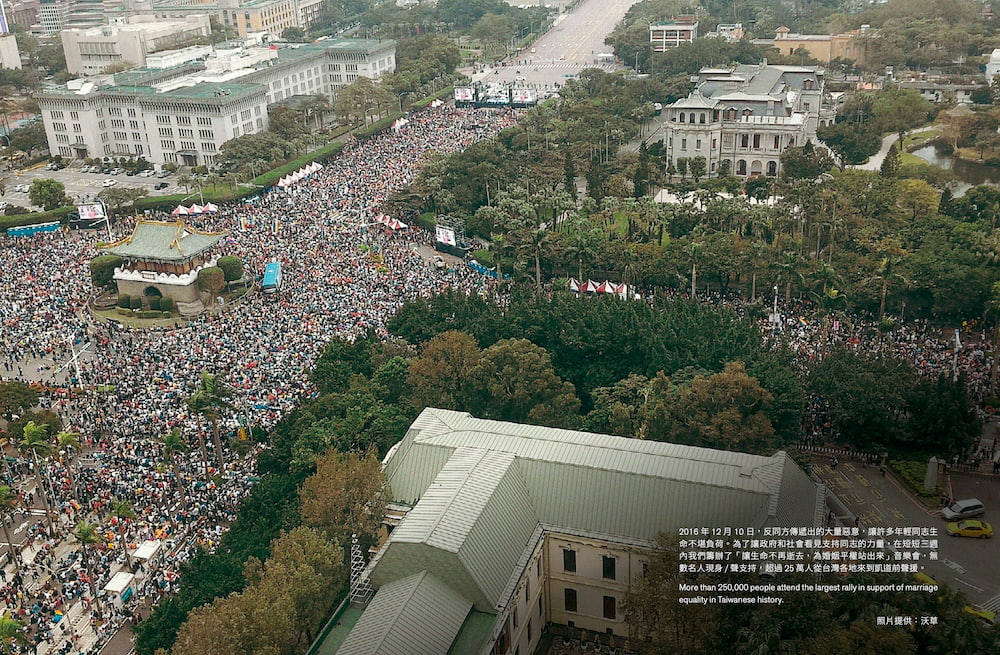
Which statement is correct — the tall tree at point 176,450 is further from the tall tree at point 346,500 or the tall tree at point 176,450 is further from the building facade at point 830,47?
the building facade at point 830,47

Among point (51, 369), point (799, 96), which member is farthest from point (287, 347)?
point (799, 96)

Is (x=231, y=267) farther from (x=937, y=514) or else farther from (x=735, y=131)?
(x=735, y=131)

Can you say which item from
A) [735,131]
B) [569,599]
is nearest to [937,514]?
[569,599]

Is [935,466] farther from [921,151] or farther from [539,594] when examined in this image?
[921,151]

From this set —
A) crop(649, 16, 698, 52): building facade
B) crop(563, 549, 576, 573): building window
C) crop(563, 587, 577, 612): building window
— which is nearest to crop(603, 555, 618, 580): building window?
crop(563, 549, 576, 573): building window

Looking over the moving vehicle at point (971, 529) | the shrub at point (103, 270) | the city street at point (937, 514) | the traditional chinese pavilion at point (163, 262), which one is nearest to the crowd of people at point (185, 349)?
the shrub at point (103, 270)

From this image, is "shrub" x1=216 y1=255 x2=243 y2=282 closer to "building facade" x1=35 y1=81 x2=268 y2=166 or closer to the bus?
the bus

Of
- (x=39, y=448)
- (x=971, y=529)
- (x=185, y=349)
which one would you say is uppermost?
(x=39, y=448)
